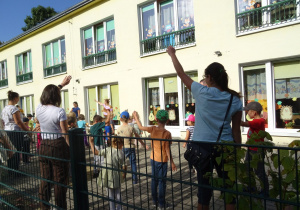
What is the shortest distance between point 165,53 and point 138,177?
8.90m

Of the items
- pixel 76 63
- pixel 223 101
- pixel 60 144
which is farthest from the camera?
pixel 76 63

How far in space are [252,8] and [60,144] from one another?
7.88 m

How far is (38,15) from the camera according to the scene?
4012 cm

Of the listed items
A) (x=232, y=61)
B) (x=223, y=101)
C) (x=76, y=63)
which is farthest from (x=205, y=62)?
(x=76, y=63)

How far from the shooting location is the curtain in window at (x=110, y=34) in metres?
12.8

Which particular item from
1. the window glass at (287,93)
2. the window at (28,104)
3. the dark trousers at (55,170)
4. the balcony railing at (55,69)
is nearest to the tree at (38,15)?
the window at (28,104)

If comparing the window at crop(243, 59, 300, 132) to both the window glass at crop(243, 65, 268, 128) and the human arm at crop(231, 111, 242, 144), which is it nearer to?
the window glass at crop(243, 65, 268, 128)

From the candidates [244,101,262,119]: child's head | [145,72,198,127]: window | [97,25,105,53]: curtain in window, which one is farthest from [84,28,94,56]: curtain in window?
[244,101,262,119]: child's head

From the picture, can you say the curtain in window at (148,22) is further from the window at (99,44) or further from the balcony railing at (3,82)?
the balcony railing at (3,82)

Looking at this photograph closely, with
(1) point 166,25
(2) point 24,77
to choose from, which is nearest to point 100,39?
(1) point 166,25

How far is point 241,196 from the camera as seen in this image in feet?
4.87

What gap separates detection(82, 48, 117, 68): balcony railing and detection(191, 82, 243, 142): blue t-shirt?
416 inches

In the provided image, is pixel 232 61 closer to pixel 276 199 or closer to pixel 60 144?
pixel 60 144

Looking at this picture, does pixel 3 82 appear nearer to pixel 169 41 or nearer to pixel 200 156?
pixel 169 41
